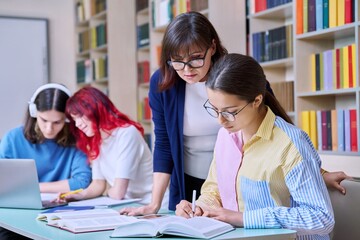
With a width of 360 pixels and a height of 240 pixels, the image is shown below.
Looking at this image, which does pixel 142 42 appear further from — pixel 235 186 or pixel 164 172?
pixel 235 186

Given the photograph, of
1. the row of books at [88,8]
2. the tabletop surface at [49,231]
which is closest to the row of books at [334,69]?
the tabletop surface at [49,231]

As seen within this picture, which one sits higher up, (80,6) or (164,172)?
(80,6)

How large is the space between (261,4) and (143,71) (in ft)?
5.96

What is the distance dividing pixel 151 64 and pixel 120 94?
65 cm

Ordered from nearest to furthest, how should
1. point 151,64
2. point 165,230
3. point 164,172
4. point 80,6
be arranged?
point 165,230 < point 164,172 < point 151,64 < point 80,6

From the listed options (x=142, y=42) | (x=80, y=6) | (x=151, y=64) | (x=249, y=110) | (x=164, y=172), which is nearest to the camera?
(x=249, y=110)

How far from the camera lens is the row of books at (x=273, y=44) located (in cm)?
376

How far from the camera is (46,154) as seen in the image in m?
2.91

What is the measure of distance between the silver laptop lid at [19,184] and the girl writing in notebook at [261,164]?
802mm

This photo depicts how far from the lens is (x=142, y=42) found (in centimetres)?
546

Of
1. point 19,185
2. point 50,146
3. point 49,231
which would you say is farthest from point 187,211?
point 50,146

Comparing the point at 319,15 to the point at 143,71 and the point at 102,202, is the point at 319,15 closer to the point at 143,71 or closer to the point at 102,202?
the point at 102,202

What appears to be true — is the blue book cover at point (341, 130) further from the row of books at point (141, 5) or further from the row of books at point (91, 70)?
the row of books at point (91, 70)

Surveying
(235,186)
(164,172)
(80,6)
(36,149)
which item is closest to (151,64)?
(80,6)
